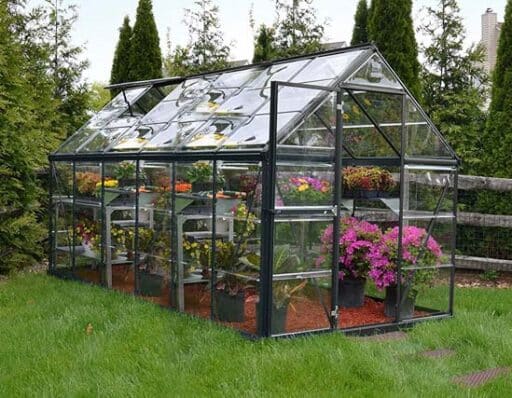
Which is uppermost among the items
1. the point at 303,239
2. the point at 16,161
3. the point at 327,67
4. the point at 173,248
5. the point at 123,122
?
the point at 327,67

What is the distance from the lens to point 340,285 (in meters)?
7.05

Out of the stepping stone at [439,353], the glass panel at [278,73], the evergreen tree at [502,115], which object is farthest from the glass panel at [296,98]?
the evergreen tree at [502,115]

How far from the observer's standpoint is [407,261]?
255 inches

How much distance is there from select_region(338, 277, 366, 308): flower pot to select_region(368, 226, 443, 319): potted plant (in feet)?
1.45

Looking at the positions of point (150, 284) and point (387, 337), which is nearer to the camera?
point (387, 337)

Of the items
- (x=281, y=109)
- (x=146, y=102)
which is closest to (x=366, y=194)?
(x=281, y=109)

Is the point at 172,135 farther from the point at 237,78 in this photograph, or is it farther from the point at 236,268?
the point at 236,268

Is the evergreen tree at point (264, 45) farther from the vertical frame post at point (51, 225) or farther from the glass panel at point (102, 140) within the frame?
the vertical frame post at point (51, 225)

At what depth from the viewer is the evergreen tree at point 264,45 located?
43.7 feet

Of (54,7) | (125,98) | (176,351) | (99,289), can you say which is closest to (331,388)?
(176,351)

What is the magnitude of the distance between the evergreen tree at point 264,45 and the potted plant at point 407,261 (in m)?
7.35

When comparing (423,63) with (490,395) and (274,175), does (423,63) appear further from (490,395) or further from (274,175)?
(490,395)

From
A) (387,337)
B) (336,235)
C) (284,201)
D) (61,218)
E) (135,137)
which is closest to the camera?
(284,201)

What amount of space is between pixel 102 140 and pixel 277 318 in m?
3.85
